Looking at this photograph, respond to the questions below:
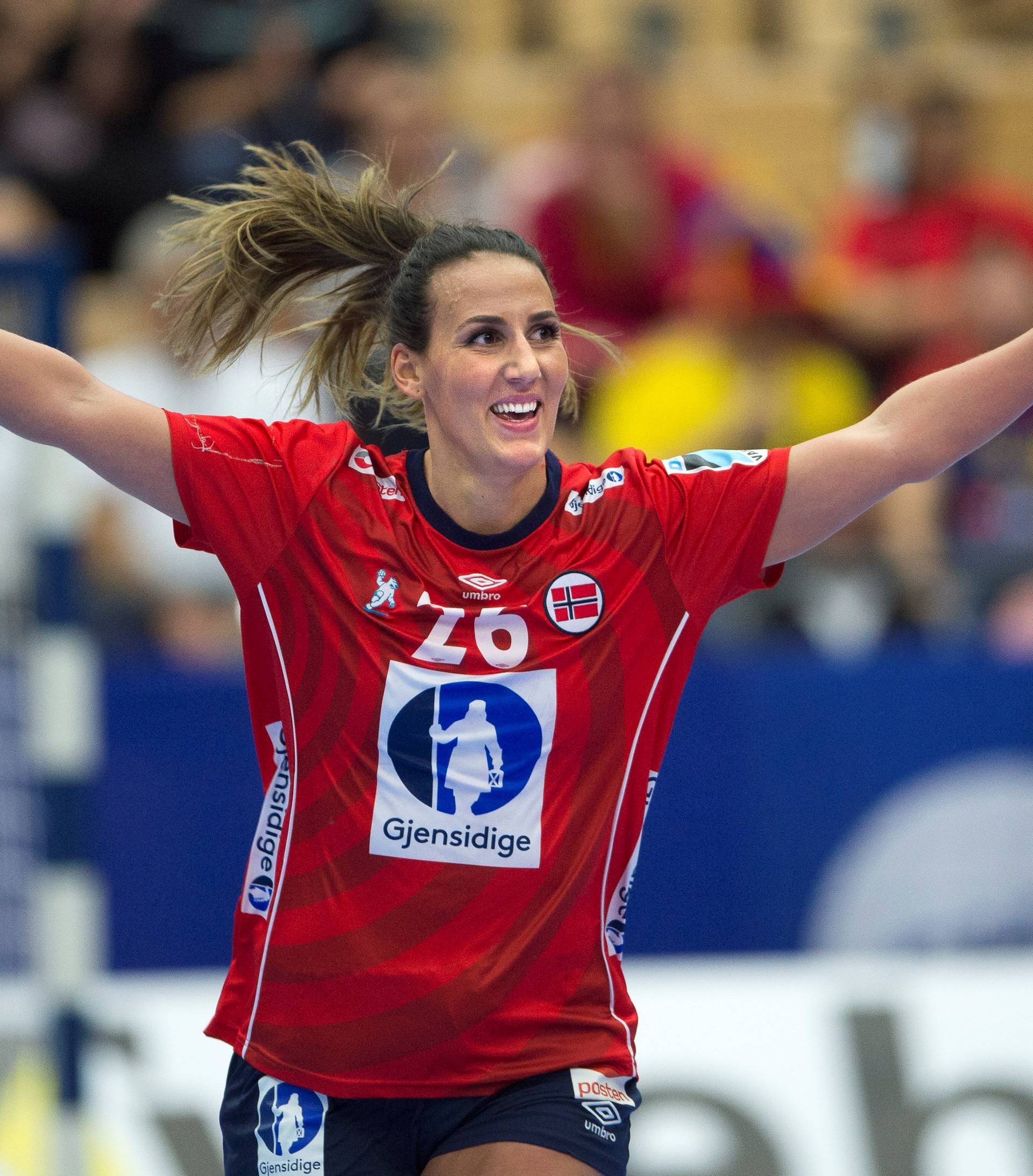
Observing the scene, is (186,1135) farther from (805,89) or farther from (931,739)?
(805,89)

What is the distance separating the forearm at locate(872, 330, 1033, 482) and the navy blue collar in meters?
0.61

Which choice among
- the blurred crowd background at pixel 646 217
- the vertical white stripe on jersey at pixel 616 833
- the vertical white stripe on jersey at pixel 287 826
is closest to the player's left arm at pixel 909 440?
the vertical white stripe on jersey at pixel 616 833

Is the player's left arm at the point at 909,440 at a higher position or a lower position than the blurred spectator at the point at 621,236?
lower

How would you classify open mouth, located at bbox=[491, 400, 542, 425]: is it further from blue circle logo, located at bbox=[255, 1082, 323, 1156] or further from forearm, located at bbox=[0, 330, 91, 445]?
blue circle logo, located at bbox=[255, 1082, 323, 1156]

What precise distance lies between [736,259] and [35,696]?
13.3 ft

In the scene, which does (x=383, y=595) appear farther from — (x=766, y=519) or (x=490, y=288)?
(x=766, y=519)

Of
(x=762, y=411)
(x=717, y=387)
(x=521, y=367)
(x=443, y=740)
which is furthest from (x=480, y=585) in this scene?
(x=717, y=387)

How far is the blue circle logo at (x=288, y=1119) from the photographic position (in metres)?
2.97

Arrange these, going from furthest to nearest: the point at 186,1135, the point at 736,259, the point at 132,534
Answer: the point at 736,259 < the point at 132,534 < the point at 186,1135

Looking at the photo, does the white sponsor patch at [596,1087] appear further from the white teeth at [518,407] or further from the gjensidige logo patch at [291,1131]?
the white teeth at [518,407]

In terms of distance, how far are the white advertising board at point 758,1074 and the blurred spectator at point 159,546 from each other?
144 cm

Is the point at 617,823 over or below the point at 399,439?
below

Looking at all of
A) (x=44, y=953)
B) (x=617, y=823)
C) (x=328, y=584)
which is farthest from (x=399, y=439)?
(x=44, y=953)

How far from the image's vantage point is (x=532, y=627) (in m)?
3.04
